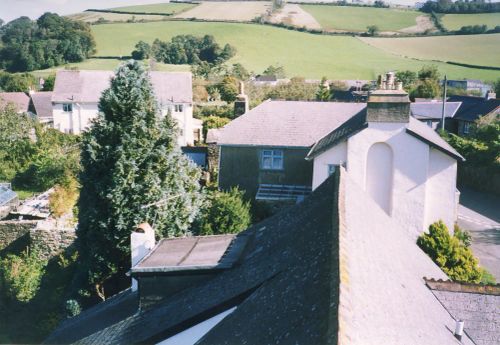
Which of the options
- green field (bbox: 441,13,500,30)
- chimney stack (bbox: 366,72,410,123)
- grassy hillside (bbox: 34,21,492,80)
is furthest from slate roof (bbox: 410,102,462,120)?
chimney stack (bbox: 366,72,410,123)

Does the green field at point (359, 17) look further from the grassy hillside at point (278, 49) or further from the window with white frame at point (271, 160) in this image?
the window with white frame at point (271, 160)

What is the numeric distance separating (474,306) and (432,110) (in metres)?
41.1

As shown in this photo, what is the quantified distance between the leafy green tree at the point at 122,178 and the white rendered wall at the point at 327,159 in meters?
6.52

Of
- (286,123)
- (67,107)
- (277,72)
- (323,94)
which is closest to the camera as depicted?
(286,123)

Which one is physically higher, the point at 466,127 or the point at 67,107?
the point at 67,107

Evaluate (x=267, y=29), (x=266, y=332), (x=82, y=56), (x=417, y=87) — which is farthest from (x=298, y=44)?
(x=266, y=332)

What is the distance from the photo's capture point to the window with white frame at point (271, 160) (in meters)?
24.3

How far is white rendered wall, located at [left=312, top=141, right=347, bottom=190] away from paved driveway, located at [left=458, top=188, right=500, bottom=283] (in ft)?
24.5

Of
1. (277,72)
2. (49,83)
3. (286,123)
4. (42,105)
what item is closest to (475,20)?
(277,72)

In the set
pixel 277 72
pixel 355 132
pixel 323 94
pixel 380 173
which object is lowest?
pixel 380 173

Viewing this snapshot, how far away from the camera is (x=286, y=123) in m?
25.2

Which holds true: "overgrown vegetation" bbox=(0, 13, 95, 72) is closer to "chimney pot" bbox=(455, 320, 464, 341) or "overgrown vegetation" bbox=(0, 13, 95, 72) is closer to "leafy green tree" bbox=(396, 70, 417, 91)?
"leafy green tree" bbox=(396, 70, 417, 91)

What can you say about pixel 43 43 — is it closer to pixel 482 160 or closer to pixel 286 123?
pixel 286 123

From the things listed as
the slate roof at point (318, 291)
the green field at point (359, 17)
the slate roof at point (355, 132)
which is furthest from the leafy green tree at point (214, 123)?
the slate roof at point (318, 291)
